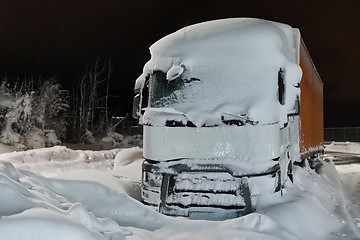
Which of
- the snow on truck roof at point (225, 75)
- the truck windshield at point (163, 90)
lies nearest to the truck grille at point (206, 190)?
the snow on truck roof at point (225, 75)

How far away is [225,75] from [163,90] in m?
1.06

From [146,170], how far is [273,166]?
1998 mm

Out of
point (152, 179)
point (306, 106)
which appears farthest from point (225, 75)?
point (306, 106)

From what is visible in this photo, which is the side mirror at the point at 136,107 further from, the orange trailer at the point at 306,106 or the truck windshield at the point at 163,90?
the orange trailer at the point at 306,106

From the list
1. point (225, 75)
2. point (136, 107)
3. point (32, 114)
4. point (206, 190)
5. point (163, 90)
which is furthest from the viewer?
point (32, 114)

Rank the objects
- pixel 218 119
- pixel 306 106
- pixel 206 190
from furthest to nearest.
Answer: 1. pixel 306 106
2. pixel 218 119
3. pixel 206 190

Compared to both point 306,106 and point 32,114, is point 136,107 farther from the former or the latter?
point 32,114

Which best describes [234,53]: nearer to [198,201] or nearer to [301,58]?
[198,201]

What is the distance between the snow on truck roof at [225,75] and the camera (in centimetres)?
648

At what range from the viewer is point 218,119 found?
643 cm

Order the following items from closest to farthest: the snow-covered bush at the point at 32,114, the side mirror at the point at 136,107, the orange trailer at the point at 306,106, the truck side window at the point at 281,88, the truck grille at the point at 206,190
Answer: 1. the truck grille at the point at 206,190
2. the truck side window at the point at 281,88
3. the side mirror at the point at 136,107
4. the orange trailer at the point at 306,106
5. the snow-covered bush at the point at 32,114

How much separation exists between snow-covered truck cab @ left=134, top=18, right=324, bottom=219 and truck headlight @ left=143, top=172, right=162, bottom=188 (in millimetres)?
16

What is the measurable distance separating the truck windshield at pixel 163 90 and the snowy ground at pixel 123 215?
1594mm

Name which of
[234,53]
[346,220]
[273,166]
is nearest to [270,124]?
[273,166]
